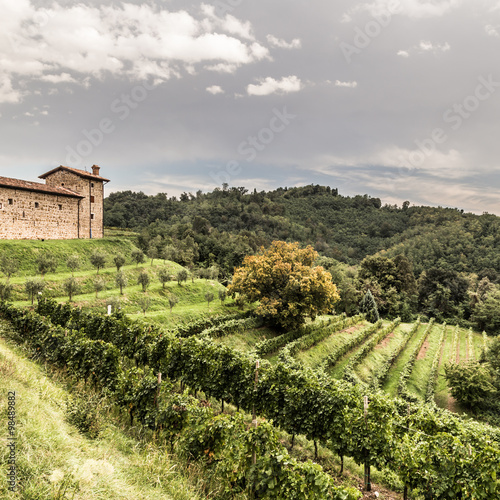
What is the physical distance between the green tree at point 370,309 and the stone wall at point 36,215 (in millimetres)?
42042

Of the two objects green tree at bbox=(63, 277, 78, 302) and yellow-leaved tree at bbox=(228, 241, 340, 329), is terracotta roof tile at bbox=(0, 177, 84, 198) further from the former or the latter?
yellow-leaved tree at bbox=(228, 241, 340, 329)

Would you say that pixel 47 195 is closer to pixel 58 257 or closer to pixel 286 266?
pixel 58 257

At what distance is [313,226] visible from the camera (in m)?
130

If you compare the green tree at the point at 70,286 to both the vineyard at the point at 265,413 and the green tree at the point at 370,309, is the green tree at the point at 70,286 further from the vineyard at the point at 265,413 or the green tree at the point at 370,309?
the green tree at the point at 370,309

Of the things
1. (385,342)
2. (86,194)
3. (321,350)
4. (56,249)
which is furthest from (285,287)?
(86,194)

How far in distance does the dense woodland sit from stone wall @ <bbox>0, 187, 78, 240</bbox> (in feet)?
35.7

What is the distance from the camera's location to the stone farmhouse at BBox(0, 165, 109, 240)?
3033cm

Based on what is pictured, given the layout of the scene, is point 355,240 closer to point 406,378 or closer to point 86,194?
point 406,378

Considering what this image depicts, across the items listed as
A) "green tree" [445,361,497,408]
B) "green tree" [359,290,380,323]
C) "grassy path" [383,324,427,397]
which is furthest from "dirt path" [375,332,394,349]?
"green tree" [445,361,497,408]

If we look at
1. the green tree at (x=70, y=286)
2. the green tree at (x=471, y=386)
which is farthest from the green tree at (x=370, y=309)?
the green tree at (x=70, y=286)

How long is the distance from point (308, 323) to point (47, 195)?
32.1 meters

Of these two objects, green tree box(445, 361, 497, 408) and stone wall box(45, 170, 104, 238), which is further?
stone wall box(45, 170, 104, 238)

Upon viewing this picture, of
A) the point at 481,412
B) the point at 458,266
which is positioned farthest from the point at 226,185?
the point at 481,412

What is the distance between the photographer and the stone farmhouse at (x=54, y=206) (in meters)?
30.3
